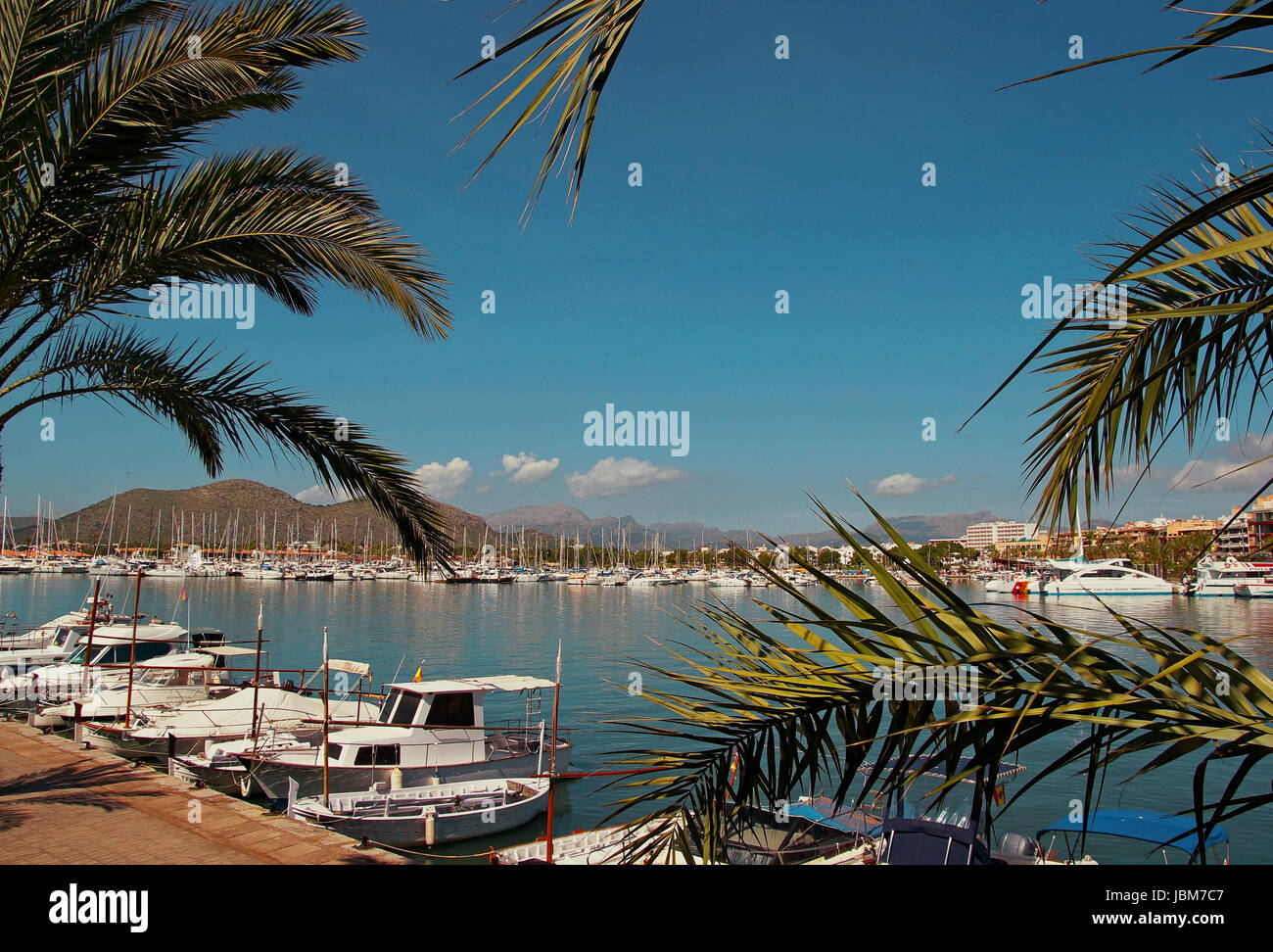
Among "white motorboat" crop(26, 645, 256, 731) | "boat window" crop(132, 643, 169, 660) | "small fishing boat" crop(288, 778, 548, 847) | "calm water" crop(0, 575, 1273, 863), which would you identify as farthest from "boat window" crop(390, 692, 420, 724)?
"boat window" crop(132, 643, 169, 660)

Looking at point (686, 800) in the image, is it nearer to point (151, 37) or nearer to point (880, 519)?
point (880, 519)

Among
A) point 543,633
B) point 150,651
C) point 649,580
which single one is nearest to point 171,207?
point 150,651

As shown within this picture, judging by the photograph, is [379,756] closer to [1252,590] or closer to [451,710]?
[451,710]

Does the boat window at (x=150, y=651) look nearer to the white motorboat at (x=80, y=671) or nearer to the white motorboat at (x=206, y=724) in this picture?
the white motorboat at (x=80, y=671)

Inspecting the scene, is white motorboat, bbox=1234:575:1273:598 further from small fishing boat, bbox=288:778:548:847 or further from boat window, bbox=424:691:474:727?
boat window, bbox=424:691:474:727

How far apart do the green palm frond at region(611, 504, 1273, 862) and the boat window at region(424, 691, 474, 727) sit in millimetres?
16101

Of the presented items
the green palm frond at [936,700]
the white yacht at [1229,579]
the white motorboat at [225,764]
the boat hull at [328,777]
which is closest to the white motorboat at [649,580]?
the white yacht at [1229,579]

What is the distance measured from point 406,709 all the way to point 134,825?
9.70 metres

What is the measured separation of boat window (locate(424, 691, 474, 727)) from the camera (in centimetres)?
1792

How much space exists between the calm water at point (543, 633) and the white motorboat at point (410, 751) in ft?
5.66

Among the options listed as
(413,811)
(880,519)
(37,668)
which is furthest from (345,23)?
(37,668)
